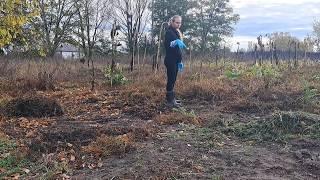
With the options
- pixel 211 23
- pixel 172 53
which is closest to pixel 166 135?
pixel 172 53

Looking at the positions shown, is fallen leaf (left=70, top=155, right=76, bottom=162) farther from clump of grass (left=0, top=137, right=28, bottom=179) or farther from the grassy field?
clump of grass (left=0, top=137, right=28, bottom=179)

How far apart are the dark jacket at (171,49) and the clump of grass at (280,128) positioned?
254 cm

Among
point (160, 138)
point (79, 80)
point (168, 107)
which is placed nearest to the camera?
point (160, 138)

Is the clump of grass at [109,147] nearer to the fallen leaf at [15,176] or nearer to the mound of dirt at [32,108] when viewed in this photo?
the fallen leaf at [15,176]

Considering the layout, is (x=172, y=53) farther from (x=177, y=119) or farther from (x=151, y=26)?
(x=151, y=26)

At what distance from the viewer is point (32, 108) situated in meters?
7.98

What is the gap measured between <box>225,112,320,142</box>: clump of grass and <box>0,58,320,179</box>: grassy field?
0.01 meters

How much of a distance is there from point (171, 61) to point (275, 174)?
462 cm

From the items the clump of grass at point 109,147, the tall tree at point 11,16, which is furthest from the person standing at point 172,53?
the clump of grass at point 109,147

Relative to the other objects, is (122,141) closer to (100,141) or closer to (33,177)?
(100,141)

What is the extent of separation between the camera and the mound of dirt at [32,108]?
7.90 meters

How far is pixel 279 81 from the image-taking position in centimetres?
1148

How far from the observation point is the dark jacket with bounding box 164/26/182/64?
859 centimetres

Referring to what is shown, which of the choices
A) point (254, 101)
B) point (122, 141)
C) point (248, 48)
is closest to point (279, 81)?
point (254, 101)
